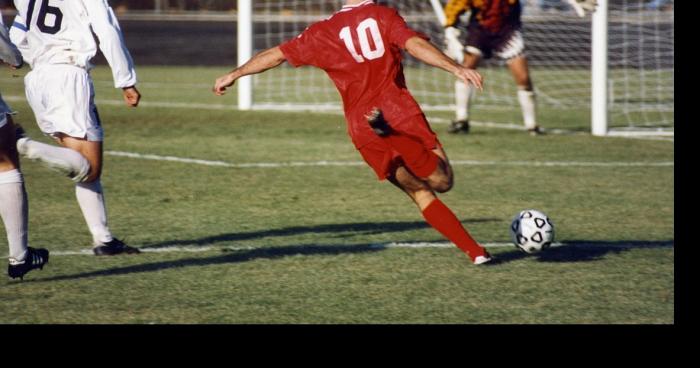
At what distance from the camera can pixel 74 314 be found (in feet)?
19.4

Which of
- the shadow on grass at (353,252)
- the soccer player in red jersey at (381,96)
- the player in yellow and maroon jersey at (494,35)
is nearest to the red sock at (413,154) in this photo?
the soccer player in red jersey at (381,96)

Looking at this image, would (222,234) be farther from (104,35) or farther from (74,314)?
(74,314)

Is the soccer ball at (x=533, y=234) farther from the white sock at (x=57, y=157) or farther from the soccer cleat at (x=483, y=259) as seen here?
the white sock at (x=57, y=157)

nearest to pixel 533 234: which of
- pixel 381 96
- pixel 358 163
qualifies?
pixel 381 96

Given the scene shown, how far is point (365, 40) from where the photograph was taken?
7012 mm

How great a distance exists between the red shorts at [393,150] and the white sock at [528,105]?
23.7ft

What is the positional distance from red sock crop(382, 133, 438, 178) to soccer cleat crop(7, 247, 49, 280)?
6.76 feet

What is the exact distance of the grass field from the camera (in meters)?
6.14

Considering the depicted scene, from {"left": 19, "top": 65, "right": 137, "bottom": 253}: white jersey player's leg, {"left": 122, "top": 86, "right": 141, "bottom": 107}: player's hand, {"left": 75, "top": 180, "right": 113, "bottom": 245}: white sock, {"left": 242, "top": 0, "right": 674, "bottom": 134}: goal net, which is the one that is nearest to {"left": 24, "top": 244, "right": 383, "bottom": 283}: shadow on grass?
{"left": 75, "top": 180, "right": 113, "bottom": 245}: white sock

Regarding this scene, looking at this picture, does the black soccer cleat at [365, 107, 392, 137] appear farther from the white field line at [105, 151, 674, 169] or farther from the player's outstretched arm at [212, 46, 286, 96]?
the white field line at [105, 151, 674, 169]

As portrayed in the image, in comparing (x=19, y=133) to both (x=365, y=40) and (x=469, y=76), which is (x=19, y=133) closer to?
(x=365, y=40)

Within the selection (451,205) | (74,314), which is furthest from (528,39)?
(74,314)

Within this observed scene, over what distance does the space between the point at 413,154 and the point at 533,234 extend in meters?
0.93

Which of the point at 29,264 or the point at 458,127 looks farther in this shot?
the point at 458,127
